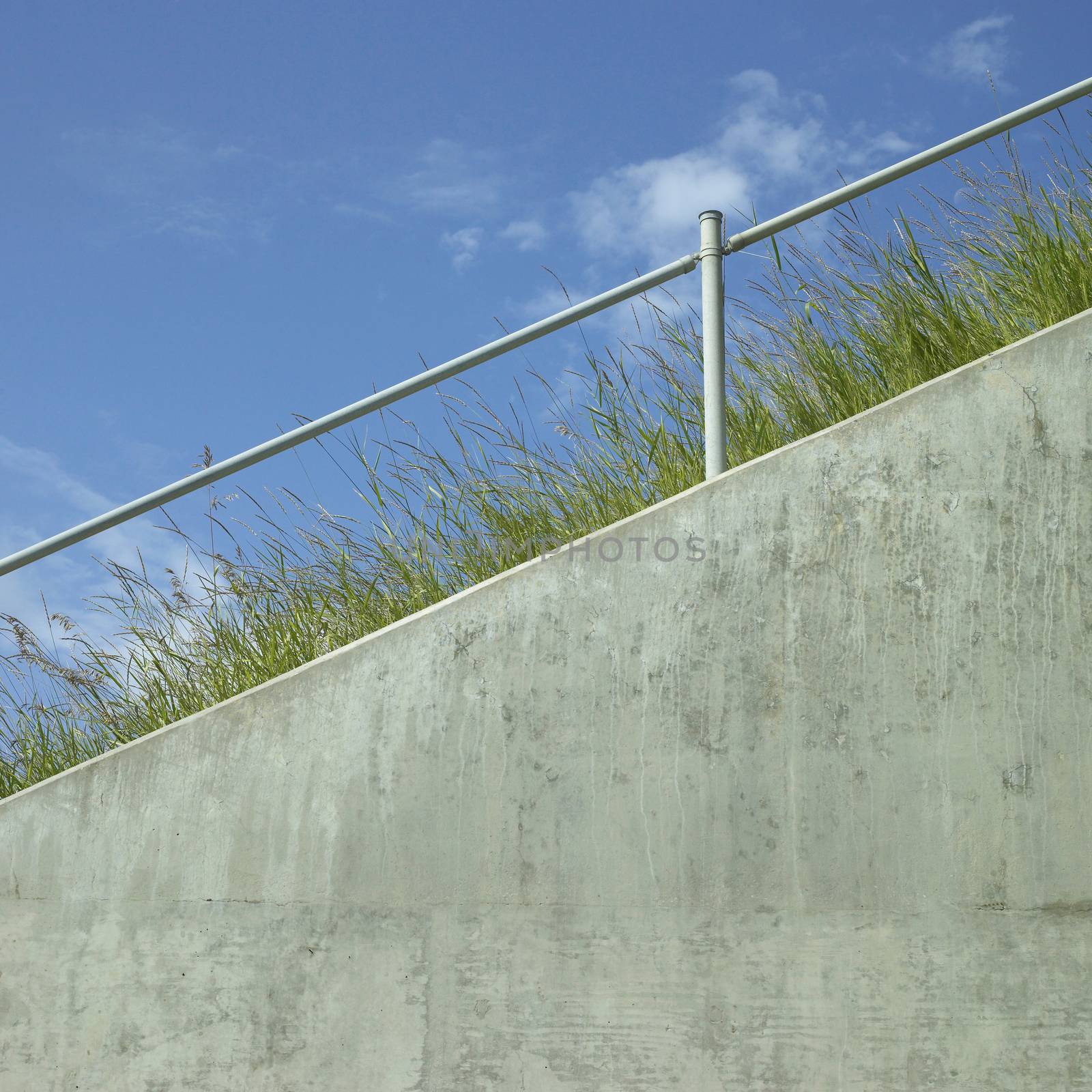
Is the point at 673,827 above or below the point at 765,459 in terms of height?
below

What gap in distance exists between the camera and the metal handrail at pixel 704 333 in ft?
9.98

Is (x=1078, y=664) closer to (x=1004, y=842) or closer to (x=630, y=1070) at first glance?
(x=1004, y=842)

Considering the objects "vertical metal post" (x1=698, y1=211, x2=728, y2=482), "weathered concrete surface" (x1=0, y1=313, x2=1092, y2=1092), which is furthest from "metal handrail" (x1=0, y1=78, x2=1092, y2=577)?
"weathered concrete surface" (x1=0, y1=313, x2=1092, y2=1092)

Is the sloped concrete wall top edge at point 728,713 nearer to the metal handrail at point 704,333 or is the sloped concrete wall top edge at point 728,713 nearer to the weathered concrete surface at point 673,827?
the weathered concrete surface at point 673,827

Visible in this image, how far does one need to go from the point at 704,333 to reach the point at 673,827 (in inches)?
55.7

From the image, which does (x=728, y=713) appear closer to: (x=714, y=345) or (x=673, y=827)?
(x=673, y=827)

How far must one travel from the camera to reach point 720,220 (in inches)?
125

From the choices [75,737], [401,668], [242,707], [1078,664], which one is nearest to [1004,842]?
[1078,664]

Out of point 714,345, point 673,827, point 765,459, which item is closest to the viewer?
point 673,827

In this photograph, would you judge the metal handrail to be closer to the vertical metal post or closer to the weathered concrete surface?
the vertical metal post

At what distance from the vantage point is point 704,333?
3.05 meters

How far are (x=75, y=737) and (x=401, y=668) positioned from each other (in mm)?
1649

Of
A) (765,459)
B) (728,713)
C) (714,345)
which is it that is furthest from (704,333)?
(728,713)

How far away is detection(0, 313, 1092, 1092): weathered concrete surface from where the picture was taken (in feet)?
8.33
